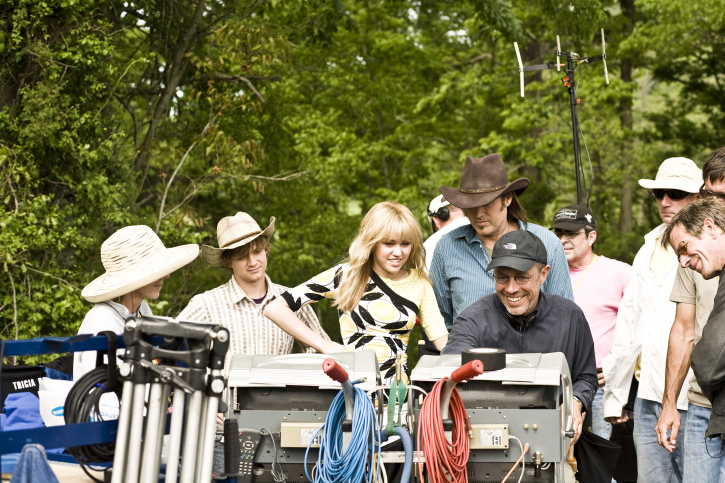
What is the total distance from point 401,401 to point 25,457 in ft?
3.74

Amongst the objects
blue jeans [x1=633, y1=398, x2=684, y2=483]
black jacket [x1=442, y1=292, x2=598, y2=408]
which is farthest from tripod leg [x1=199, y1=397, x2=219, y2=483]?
blue jeans [x1=633, y1=398, x2=684, y2=483]

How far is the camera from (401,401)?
2514 mm

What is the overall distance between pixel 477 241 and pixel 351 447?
188 centimetres

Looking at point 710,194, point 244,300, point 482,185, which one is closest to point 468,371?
point 710,194

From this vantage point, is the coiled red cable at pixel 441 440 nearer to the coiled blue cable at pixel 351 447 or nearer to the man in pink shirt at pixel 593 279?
the coiled blue cable at pixel 351 447

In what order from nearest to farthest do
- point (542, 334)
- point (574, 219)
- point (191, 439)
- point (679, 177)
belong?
point (191, 439) < point (542, 334) < point (679, 177) < point (574, 219)

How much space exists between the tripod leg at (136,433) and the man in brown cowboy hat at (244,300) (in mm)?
1844

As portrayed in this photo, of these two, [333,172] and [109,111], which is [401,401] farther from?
[333,172]

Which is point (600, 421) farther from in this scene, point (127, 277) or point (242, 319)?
point (127, 277)

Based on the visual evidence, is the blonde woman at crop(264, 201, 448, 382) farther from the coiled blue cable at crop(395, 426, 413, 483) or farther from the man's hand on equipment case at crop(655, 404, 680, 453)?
the coiled blue cable at crop(395, 426, 413, 483)

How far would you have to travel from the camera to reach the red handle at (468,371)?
84.2 inches

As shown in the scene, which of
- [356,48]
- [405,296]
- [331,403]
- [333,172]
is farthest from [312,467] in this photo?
[356,48]

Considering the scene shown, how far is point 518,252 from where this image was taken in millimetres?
3219

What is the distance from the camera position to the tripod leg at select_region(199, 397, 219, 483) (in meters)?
1.91
